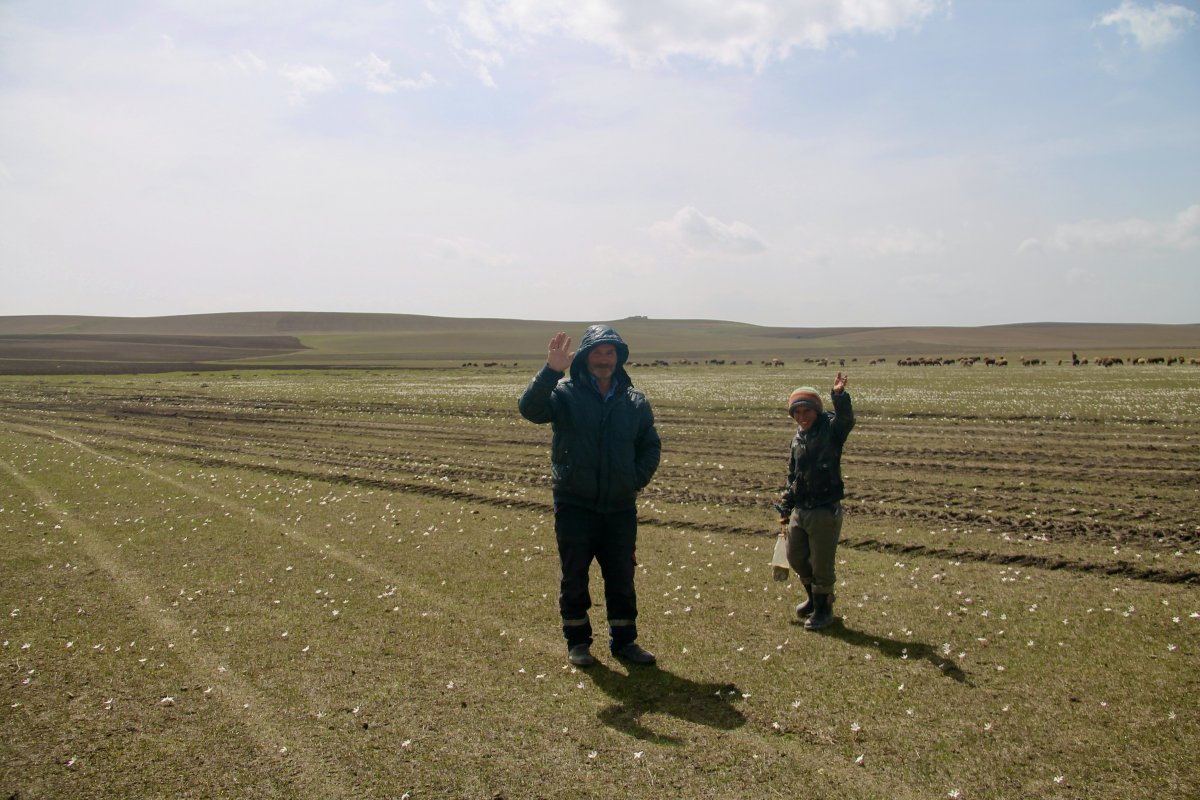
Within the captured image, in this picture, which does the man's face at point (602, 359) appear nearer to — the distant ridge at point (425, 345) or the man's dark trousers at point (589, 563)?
the man's dark trousers at point (589, 563)

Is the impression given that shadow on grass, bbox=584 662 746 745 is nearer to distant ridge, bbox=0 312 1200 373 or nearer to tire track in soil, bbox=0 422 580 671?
tire track in soil, bbox=0 422 580 671

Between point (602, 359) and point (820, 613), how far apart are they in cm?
310

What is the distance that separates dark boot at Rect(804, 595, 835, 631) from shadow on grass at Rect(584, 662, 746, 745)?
1.52m

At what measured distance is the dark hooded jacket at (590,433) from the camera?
725 centimetres

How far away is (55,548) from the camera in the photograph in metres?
12.3

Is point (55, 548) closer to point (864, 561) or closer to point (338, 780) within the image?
point (338, 780)

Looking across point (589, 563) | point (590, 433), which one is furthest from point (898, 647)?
point (590, 433)

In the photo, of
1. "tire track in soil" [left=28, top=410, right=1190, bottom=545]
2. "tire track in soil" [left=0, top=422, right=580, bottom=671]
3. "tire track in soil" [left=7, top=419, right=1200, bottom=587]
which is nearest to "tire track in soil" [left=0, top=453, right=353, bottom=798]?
"tire track in soil" [left=0, top=422, right=580, bottom=671]

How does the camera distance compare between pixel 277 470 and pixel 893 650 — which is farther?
pixel 277 470

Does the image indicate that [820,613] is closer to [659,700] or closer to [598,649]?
[598,649]

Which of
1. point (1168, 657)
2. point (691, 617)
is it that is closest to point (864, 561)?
point (691, 617)

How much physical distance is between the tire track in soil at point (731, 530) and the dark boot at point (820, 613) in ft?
10.9

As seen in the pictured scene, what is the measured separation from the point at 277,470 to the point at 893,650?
16460mm

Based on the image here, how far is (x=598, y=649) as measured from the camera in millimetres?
7738
